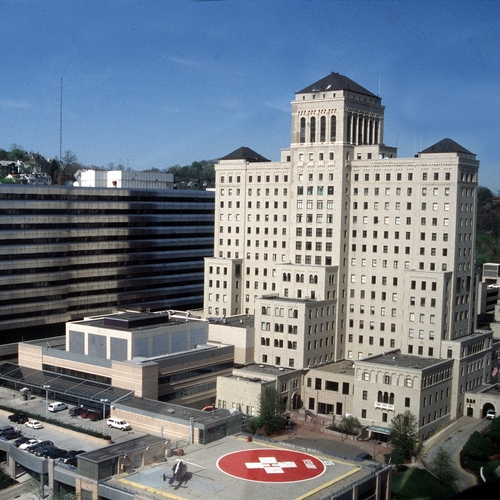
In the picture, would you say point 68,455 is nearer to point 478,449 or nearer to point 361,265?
point 478,449

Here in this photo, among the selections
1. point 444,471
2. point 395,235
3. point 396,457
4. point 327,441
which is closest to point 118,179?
point 395,235

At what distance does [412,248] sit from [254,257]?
9.87 meters

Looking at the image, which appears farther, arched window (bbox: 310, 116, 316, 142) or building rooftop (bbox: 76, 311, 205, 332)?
arched window (bbox: 310, 116, 316, 142)

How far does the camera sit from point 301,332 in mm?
32938

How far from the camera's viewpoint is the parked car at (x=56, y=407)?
2921 cm

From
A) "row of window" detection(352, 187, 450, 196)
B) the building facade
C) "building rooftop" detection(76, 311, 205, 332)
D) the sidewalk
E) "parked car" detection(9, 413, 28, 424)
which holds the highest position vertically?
"row of window" detection(352, 187, 450, 196)

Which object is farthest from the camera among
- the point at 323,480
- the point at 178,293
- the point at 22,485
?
the point at 178,293

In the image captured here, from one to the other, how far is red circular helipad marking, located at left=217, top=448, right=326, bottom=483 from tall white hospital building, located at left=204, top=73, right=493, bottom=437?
7.92 metres

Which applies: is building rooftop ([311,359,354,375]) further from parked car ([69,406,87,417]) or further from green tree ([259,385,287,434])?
parked car ([69,406,87,417])

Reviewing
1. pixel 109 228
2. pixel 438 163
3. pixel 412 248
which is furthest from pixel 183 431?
pixel 109 228

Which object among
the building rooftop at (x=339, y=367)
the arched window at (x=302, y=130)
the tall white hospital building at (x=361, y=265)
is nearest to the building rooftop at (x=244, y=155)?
the tall white hospital building at (x=361, y=265)

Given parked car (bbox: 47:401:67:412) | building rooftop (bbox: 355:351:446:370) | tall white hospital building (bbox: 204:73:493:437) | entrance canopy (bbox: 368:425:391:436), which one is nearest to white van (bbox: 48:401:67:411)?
parked car (bbox: 47:401:67:412)

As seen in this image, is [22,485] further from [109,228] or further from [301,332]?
[109,228]

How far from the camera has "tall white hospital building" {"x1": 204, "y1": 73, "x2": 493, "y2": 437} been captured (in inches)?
1227
